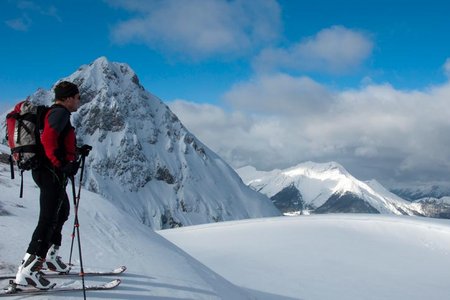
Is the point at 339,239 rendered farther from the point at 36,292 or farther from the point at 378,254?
the point at 36,292

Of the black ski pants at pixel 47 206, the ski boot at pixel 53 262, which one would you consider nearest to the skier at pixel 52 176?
the black ski pants at pixel 47 206

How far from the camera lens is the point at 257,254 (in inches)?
588

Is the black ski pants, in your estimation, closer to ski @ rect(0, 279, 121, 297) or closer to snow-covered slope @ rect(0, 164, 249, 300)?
ski @ rect(0, 279, 121, 297)

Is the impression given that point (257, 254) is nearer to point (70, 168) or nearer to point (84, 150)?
point (84, 150)

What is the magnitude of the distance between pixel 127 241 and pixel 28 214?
A: 98.2 inches

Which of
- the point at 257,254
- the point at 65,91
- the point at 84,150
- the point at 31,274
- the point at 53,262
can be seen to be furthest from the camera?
the point at 257,254

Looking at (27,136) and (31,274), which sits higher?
(27,136)

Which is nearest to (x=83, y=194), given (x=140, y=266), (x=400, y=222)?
(x=140, y=266)

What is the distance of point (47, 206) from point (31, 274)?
3.43ft

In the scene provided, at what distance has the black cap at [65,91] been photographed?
670 cm

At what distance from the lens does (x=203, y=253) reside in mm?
15828

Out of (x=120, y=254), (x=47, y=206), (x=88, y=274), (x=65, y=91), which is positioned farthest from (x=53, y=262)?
(x=65, y=91)

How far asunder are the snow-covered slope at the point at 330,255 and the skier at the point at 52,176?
5.80 m

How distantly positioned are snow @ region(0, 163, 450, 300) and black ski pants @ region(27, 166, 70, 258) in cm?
81
